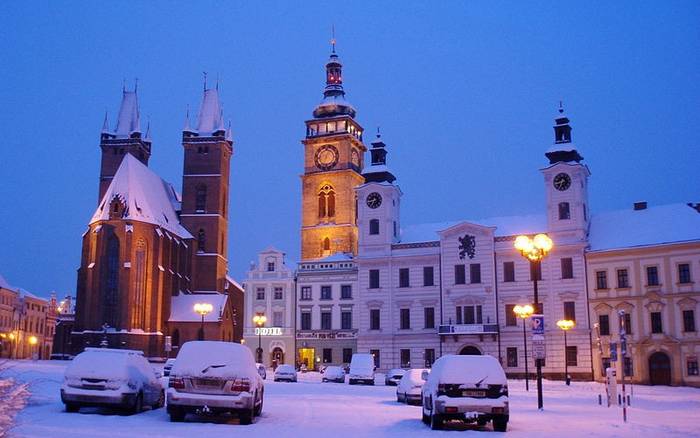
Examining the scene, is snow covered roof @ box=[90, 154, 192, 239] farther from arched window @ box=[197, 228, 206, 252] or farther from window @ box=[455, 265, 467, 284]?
window @ box=[455, 265, 467, 284]

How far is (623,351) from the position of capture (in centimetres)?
2066

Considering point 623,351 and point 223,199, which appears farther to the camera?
point 223,199

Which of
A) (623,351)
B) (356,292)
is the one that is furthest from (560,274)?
(623,351)

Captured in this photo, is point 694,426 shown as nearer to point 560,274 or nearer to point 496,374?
point 496,374

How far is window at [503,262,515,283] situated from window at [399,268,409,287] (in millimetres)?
8168

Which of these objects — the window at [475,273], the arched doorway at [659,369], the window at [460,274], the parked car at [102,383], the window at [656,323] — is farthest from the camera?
the window at [460,274]

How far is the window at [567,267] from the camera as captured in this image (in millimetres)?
58019

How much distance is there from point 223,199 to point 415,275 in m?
28.8

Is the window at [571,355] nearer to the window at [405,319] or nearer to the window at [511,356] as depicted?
the window at [511,356]

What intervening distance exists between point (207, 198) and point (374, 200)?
22.9 meters

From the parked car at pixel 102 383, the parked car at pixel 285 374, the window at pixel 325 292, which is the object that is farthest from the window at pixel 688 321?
the parked car at pixel 102 383

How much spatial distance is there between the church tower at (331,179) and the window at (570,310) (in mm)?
30137

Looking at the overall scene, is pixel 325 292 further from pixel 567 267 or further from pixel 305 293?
pixel 567 267

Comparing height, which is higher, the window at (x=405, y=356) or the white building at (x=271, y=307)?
the white building at (x=271, y=307)
